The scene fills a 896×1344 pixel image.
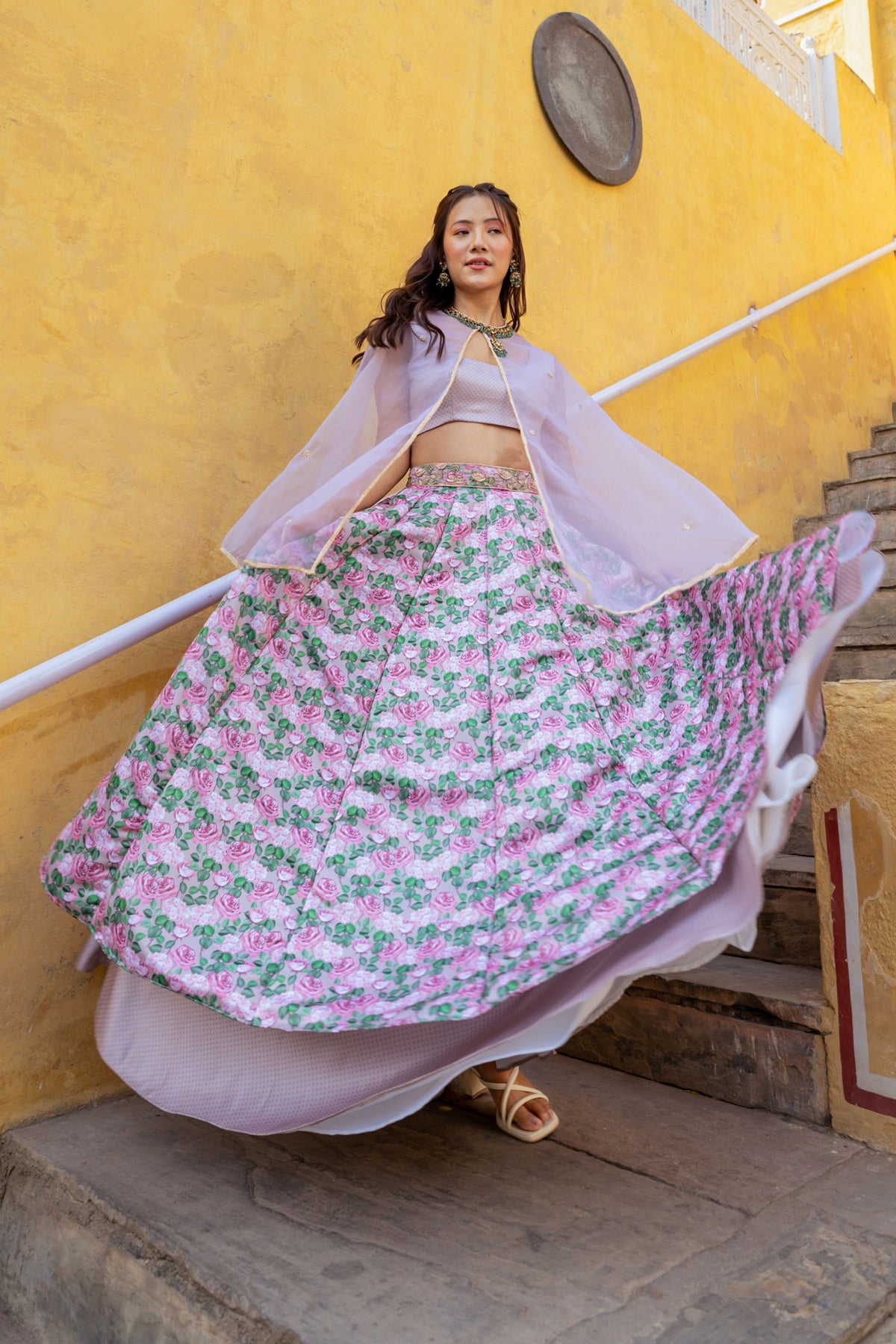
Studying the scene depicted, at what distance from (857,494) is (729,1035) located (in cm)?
265

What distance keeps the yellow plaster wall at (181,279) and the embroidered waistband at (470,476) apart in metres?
0.42

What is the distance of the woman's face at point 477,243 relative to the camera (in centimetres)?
213

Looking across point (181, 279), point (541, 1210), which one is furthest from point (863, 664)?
point (181, 279)

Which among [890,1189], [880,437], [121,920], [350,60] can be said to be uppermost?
[350,60]

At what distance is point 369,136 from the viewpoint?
2453mm

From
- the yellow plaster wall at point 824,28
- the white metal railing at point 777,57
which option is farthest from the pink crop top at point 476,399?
the yellow plaster wall at point 824,28

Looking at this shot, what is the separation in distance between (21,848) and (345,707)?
0.67m

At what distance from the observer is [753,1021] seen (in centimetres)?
176

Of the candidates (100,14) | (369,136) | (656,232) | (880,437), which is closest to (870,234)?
(880,437)

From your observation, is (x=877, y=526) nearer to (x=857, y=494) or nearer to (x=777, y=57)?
(x=857, y=494)

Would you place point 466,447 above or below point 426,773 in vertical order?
above

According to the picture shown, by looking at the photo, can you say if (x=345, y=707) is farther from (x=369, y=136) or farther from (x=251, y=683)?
(x=369, y=136)

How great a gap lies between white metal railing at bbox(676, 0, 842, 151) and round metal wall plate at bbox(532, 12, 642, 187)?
2.57 ft

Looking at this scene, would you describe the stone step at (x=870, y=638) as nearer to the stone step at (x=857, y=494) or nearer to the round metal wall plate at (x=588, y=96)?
the stone step at (x=857, y=494)
